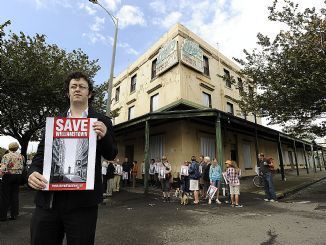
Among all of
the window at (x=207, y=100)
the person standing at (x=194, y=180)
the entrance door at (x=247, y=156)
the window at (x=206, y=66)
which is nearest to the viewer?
the person standing at (x=194, y=180)

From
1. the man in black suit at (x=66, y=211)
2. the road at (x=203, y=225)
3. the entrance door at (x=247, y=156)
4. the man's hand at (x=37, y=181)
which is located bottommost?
the road at (x=203, y=225)

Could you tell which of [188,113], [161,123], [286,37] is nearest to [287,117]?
[286,37]

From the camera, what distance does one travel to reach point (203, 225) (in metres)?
5.88

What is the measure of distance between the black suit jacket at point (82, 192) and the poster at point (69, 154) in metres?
0.07

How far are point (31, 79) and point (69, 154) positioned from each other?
43.6ft

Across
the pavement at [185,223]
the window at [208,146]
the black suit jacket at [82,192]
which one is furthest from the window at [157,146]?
the black suit jacket at [82,192]

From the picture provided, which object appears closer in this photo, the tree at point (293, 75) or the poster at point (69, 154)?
the poster at point (69, 154)

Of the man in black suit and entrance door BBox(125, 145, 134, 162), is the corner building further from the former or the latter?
the man in black suit

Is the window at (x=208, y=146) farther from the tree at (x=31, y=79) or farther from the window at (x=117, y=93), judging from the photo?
the window at (x=117, y=93)

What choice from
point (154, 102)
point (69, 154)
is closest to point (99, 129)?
point (69, 154)

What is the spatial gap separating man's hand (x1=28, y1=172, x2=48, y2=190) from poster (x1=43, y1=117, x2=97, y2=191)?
3cm

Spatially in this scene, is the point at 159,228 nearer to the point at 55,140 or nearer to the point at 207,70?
the point at 55,140

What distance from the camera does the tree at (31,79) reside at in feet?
42.3

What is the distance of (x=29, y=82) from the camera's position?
13133 millimetres
